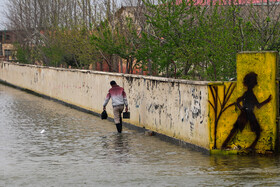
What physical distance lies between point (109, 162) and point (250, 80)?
3.56 metres

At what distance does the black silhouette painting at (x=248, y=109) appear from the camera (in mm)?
13258

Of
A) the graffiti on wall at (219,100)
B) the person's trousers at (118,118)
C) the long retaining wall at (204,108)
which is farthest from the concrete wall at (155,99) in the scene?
the person's trousers at (118,118)

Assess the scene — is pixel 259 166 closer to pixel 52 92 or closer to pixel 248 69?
pixel 248 69

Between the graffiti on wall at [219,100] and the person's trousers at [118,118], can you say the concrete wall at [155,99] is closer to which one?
the graffiti on wall at [219,100]

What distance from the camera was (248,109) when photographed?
1330 cm

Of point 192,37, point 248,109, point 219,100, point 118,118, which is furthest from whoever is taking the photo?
point 192,37

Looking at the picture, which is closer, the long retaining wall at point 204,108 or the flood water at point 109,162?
the flood water at point 109,162

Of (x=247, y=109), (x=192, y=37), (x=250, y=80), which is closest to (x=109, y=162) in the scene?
(x=247, y=109)

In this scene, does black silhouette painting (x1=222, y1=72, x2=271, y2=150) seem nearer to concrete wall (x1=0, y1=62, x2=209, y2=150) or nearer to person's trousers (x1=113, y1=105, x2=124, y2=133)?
concrete wall (x1=0, y1=62, x2=209, y2=150)

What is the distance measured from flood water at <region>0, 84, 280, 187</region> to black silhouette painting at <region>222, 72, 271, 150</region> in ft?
2.10

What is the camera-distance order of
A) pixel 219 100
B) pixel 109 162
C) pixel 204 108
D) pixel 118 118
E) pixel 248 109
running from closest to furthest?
pixel 109 162 → pixel 248 109 → pixel 219 100 → pixel 204 108 → pixel 118 118

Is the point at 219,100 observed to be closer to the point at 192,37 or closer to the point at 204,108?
the point at 204,108

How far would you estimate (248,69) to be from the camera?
13336mm

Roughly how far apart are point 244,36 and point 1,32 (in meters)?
121
